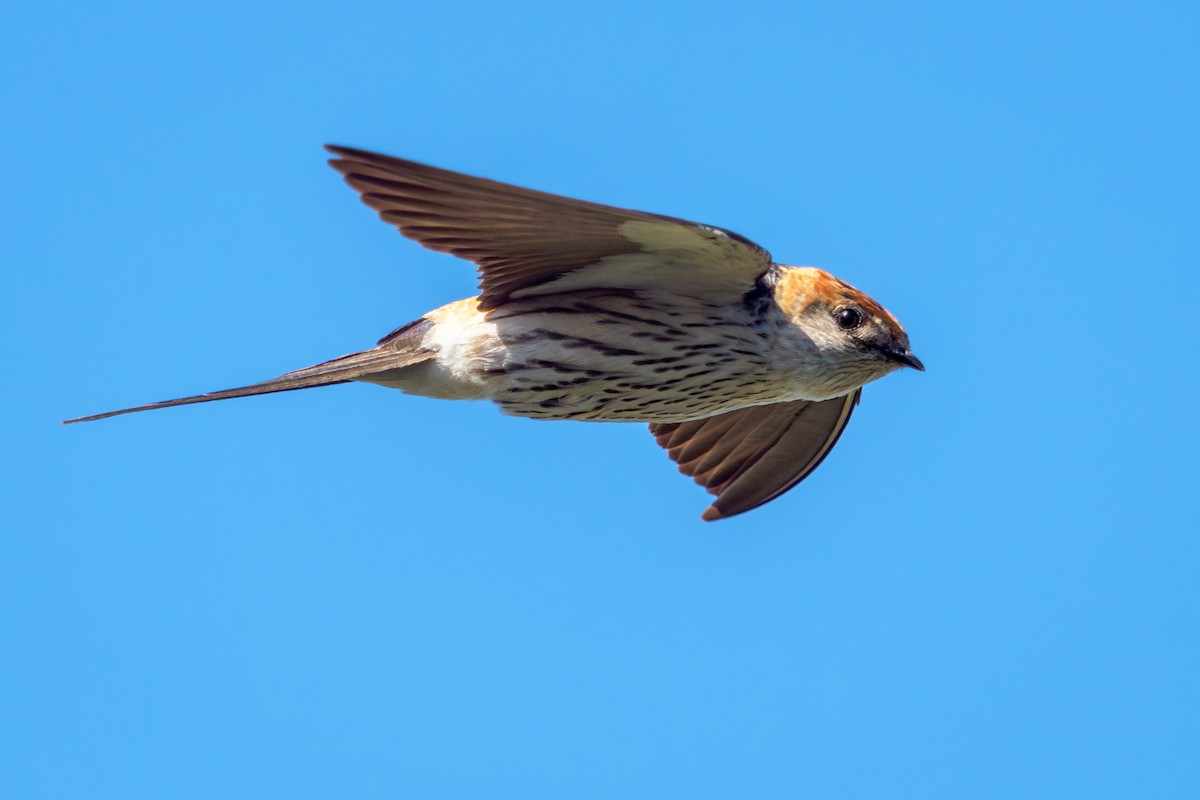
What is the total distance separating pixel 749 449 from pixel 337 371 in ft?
10.8

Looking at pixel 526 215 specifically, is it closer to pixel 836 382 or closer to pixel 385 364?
pixel 385 364

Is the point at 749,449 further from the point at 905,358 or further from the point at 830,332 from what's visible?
the point at 830,332

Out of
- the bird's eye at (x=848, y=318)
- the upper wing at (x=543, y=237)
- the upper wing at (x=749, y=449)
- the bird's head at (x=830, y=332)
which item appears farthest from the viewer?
the upper wing at (x=749, y=449)

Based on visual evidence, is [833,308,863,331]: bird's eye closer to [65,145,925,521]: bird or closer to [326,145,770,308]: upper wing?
[65,145,925,521]: bird

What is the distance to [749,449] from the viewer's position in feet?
36.7

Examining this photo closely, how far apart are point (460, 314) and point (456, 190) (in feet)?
4.27

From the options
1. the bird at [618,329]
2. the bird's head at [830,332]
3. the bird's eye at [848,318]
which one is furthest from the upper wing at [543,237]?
the bird's eye at [848,318]

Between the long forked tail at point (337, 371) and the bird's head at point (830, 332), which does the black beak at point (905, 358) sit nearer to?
the bird's head at point (830, 332)

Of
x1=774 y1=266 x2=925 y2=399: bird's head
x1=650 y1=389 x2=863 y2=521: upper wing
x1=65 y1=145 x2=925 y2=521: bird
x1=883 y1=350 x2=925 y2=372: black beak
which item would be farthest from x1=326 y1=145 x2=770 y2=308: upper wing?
x1=650 y1=389 x2=863 y2=521: upper wing

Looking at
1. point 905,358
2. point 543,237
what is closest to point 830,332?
point 905,358

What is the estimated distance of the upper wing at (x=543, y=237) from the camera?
8047 millimetres

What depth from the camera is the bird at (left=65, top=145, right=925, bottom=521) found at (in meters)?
8.58

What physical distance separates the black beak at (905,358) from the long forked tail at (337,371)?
2612mm

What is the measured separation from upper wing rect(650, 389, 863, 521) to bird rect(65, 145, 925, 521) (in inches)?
51.3
